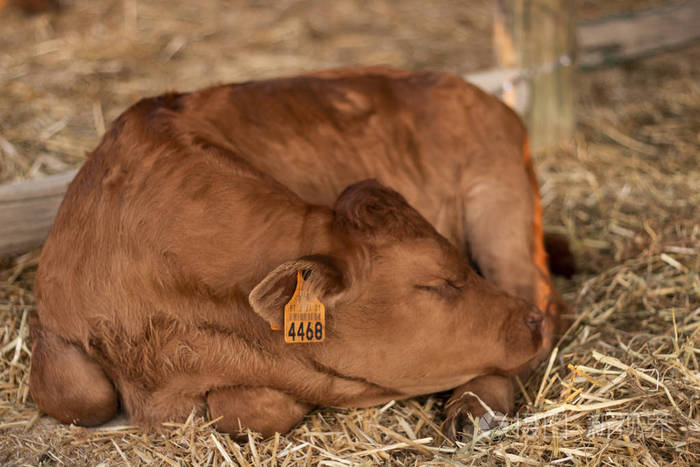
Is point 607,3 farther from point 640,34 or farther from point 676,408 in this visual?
point 676,408

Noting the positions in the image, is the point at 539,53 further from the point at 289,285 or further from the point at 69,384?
the point at 69,384

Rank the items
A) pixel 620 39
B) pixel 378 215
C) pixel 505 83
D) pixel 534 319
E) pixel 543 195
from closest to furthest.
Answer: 1. pixel 378 215
2. pixel 534 319
3. pixel 543 195
4. pixel 505 83
5. pixel 620 39

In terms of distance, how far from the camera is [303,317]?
8.14 feet

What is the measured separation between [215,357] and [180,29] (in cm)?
534

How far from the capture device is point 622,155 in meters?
5.66

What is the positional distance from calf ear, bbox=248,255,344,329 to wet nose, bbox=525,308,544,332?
2.93ft

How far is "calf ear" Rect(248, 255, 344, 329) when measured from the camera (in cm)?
241

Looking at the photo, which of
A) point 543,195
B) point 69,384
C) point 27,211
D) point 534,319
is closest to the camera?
point 69,384

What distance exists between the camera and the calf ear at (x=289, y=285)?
2406 mm

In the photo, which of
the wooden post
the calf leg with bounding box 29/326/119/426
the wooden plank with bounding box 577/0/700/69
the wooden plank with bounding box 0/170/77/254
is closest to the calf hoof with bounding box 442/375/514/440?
the calf leg with bounding box 29/326/119/426

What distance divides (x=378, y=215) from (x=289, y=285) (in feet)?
1.39

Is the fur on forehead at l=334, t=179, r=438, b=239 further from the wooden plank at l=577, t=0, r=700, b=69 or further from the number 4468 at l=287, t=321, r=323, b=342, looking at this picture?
the wooden plank at l=577, t=0, r=700, b=69

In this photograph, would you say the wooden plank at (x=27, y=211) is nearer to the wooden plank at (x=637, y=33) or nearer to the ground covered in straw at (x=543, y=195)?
the ground covered in straw at (x=543, y=195)

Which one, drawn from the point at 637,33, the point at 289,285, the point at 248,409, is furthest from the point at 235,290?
the point at 637,33
